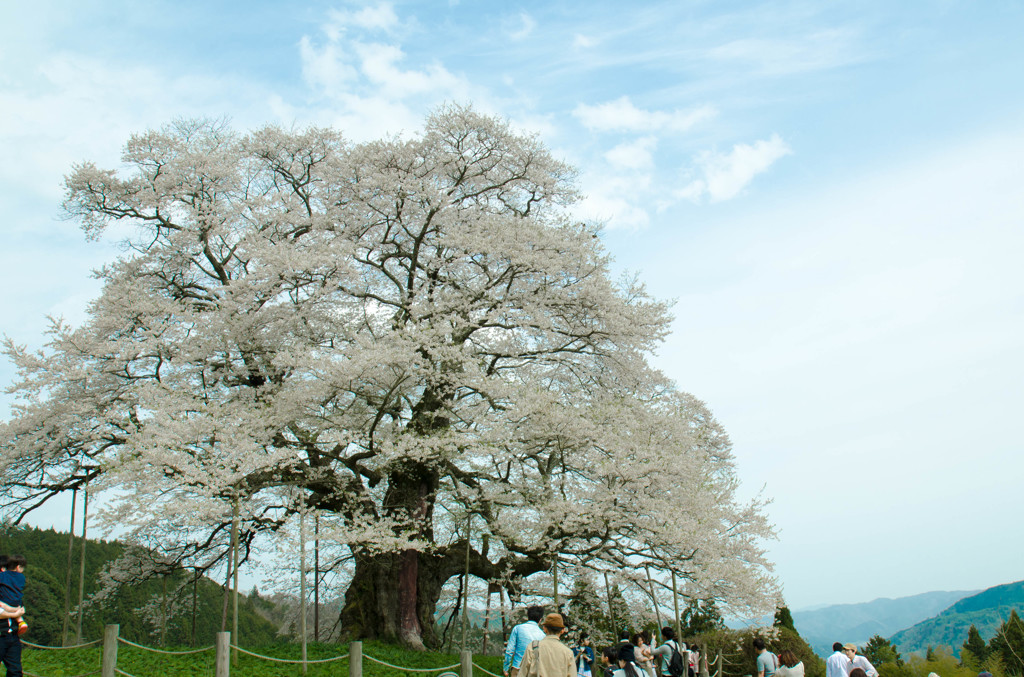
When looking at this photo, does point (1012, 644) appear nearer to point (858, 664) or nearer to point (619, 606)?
point (619, 606)

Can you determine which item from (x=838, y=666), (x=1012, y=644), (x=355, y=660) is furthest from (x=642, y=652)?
(x=1012, y=644)

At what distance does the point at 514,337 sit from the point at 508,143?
15.1ft

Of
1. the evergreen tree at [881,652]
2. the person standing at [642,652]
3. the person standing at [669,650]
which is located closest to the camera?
the person standing at [642,652]

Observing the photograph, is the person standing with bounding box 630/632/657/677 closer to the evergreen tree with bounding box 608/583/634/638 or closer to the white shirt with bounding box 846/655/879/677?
the white shirt with bounding box 846/655/879/677

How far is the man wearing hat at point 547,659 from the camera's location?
577 centimetres

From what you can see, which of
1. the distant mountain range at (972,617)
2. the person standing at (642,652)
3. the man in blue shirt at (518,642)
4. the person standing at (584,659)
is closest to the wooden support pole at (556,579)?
the person standing at (584,659)

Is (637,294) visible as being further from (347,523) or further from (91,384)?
(91,384)

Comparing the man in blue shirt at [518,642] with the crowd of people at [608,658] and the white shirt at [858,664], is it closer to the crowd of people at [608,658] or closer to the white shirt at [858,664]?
the crowd of people at [608,658]

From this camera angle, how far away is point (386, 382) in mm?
13031

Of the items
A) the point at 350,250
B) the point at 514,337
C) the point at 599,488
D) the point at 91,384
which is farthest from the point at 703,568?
the point at 91,384

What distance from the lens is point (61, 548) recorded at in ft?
110

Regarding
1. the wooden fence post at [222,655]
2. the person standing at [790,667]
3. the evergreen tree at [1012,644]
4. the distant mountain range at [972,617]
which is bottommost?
the distant mountain range at [972,617]

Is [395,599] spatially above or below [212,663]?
above

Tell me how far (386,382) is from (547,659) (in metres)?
7.96
